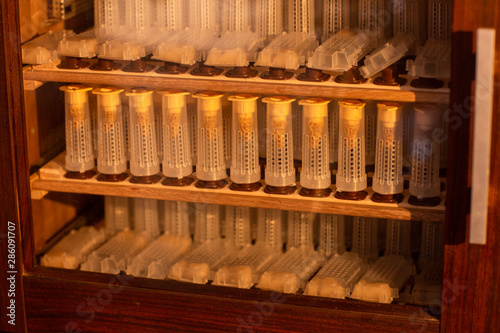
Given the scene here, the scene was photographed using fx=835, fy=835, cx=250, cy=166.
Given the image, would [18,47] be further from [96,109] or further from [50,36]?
[96,109]

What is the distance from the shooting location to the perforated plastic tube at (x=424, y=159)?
6.25 ft

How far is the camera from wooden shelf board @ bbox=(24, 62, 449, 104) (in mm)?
1804

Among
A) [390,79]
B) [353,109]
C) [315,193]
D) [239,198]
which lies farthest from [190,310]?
[390,79]

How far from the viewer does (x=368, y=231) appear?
2.22 m

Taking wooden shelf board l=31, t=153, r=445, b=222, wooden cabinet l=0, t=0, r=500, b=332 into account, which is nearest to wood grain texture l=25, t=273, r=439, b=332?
wooden cabinet l=0, t=0, r=500, b=332

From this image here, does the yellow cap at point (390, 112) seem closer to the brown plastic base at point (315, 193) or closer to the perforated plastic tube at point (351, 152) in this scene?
the perforated plastic tube at point (351, 152)

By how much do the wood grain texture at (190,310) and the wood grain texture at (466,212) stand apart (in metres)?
0.09

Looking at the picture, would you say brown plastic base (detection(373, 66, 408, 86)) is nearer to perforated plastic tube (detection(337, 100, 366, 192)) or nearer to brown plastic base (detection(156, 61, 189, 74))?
perforated plastic tube (detection(337, 100, 366, 192))

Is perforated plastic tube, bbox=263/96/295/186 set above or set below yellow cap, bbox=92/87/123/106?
below

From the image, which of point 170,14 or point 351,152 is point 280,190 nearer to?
point 351,152

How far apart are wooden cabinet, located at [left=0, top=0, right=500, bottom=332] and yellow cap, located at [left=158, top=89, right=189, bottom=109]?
0.20ft

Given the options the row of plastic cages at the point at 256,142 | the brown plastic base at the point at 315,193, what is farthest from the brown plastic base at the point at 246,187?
the brown plastic base at the point at 315,193

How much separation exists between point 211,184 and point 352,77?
17.2 inches

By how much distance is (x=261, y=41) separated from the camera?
2.04 m
